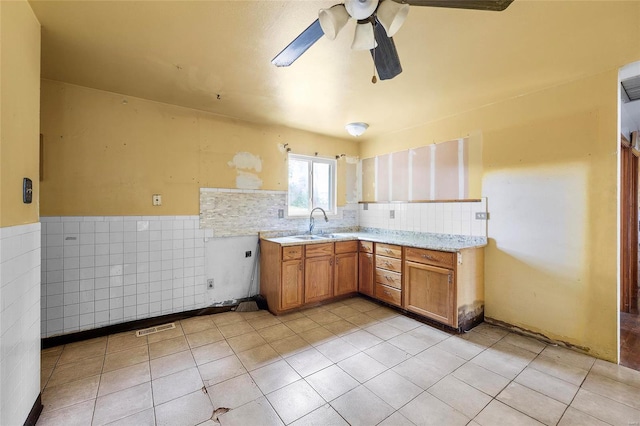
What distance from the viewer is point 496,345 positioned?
2412 millimetres

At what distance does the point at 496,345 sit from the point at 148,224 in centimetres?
360

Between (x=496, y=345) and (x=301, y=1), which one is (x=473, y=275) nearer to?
(x=496, y=345)

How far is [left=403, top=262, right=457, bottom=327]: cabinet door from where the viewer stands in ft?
8.60

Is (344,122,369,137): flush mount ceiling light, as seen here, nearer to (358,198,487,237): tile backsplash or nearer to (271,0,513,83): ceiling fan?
(358,198,487,237): tile backsplash

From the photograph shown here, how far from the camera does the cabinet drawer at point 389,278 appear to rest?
311 centimetres

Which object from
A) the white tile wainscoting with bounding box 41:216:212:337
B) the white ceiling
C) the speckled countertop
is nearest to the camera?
the white ceiling

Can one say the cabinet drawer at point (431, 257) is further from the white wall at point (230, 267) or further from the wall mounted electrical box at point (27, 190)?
the wall mounted electrical box at point (27, 190)

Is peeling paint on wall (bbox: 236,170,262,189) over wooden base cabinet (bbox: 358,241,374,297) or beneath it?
over

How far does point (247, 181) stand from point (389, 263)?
2.06 meters

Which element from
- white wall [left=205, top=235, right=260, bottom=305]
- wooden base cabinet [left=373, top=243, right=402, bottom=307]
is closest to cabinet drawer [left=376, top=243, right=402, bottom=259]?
wooden base cabinet [left=373, top=243, right=402, bottom=307]

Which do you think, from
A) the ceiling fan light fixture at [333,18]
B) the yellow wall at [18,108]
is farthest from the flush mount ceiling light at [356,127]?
the yellow wall at [18,108]

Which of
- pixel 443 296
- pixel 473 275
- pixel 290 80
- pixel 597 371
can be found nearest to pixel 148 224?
pixel 290 80

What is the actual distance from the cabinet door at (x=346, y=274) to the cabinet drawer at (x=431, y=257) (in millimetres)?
814

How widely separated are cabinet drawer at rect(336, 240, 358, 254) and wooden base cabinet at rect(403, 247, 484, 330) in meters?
0.78
